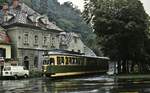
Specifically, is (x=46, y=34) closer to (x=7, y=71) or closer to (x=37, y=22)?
(x=37, y=22)

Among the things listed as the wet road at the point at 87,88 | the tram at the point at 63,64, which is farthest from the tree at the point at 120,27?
the wet road at the point at 87,88

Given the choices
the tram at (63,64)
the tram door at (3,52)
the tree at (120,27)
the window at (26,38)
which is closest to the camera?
the tram at (63,64)

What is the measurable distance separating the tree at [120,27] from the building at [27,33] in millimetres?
15448

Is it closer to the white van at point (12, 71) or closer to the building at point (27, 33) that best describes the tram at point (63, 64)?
the white van at point (12, 71)

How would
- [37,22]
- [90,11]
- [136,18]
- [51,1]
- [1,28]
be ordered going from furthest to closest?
1. [51,1]
2. [37,22]
3. [1,28]
4. [90,11]
5. [136,18]

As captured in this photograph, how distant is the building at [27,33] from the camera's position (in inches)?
2532

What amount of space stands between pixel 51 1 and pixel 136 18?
390ft

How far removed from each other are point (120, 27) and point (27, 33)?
20794 millimetres

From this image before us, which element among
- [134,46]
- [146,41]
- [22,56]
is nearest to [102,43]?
[134,46]

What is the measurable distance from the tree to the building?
15.4 meters

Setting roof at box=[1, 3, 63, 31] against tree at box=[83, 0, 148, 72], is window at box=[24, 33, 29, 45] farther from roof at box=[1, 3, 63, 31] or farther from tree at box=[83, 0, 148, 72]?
tree at box=[83, 0, 148, 72]

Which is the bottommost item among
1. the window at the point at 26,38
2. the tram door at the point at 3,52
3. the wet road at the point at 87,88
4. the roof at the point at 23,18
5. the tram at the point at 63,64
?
the wet road at the point at 87,88

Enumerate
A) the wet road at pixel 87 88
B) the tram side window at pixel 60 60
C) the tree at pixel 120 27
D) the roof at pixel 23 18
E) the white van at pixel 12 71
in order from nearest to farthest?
the wet road at pixel 87 88, the tram side window at pixel 60 60, the tree at pixel 120 27, the white van at pixel 12 71, the roof at pixel 23 18

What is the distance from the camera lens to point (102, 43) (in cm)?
5178
